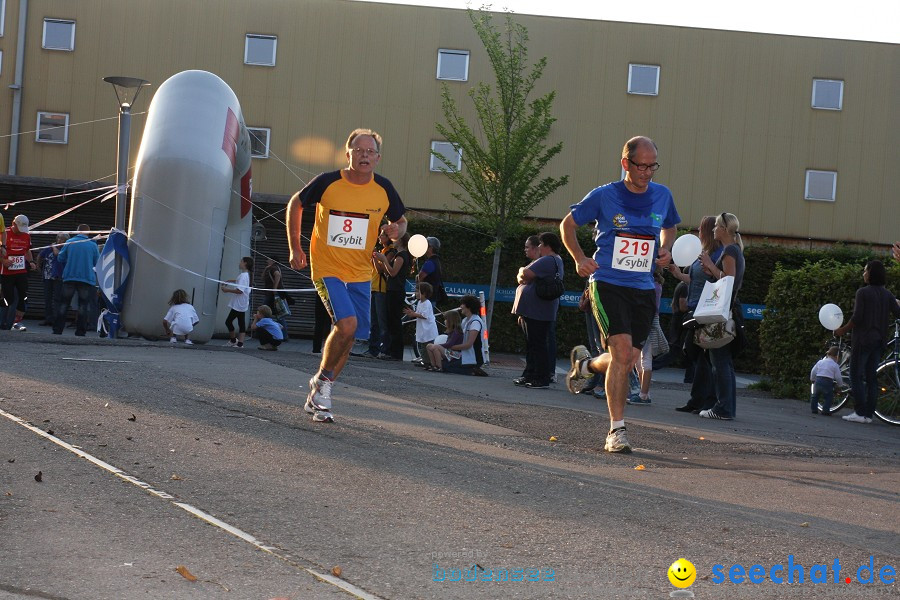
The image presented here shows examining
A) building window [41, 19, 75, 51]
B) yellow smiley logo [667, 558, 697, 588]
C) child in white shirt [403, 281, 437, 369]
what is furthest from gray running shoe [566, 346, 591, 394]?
building window [41, 19, 75, 51]

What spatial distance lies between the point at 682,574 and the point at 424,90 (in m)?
29.3

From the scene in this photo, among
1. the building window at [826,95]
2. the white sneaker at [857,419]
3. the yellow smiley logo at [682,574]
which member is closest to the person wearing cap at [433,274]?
the white sneaker at [857,419]

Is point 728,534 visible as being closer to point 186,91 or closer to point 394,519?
point 394,519

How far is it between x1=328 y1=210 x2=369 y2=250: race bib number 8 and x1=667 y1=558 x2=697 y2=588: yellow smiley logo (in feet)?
14.4

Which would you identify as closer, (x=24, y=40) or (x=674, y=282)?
(x=674, y=282)

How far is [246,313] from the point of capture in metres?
19.7

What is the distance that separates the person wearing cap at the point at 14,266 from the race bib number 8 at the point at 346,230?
12708 mm

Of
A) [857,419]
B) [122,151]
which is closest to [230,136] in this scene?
[122,151]

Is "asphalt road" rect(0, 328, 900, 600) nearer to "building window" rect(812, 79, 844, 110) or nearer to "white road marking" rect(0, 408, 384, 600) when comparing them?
"white road marking" rect(0, 408, 384, 600)

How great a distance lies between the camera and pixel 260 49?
3250cm

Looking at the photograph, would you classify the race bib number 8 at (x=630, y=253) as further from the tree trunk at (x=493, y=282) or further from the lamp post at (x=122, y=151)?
the tree trunk at (x=493, y=282)

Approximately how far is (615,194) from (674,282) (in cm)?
1721

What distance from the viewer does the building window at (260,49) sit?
3247cm

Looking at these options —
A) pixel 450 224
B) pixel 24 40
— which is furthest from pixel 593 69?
pixel 24 40
